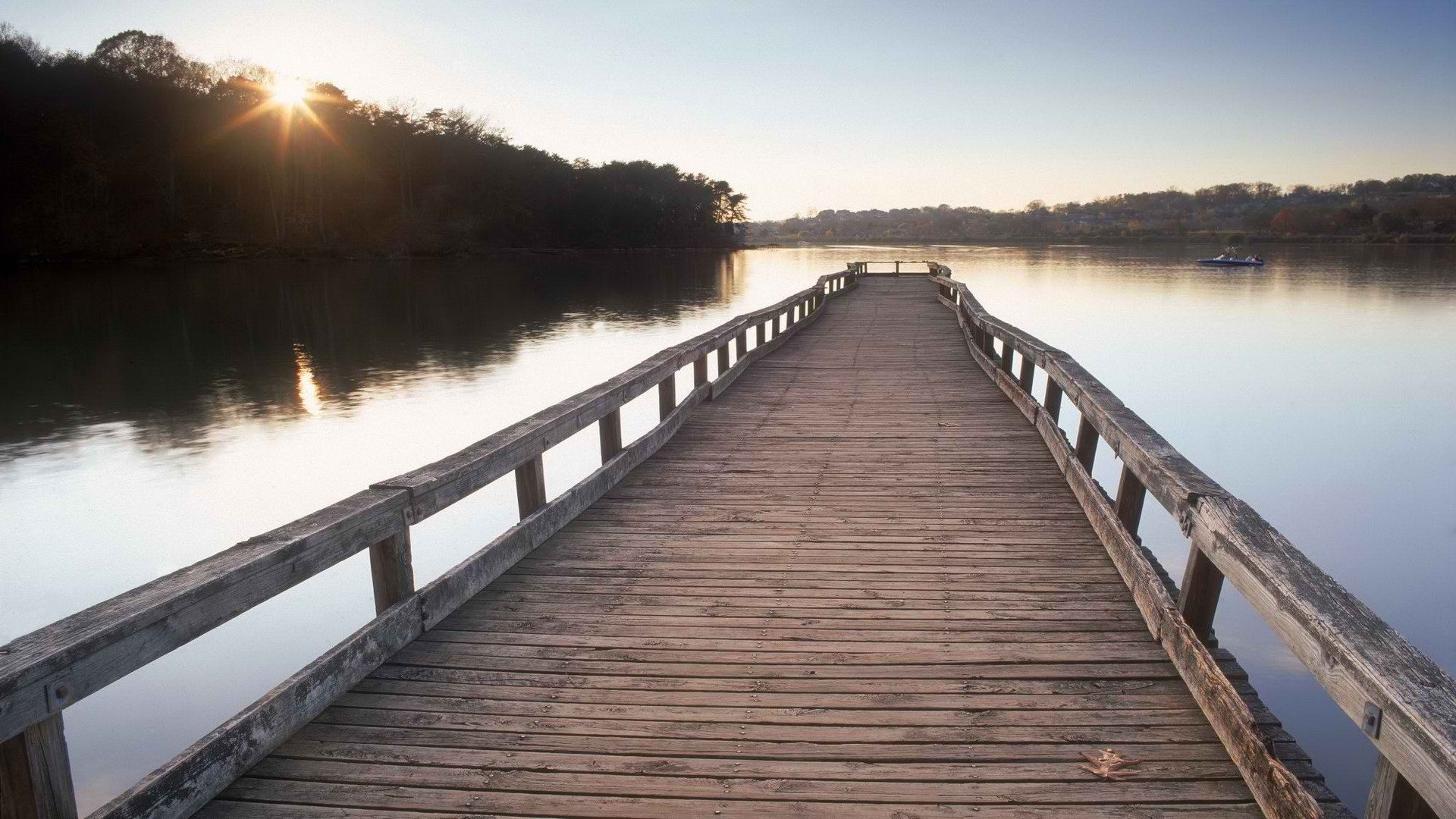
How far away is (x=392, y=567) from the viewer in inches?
131

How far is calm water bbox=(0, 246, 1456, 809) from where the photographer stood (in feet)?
26.3

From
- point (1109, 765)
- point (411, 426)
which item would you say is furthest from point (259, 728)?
point (411, 426)

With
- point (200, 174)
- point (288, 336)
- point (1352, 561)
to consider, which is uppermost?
point (200, 174)

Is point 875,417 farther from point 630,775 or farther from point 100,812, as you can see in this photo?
point 100,812

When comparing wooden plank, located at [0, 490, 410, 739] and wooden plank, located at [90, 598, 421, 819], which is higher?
wooden plank, located at [0, 490, 410, 739]

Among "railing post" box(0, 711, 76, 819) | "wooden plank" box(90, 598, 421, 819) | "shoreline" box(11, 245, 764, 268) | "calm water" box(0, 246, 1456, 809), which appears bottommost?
"calm water" box(0, 246, 1456, 809)

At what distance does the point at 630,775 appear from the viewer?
2566 mm

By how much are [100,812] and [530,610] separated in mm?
1928

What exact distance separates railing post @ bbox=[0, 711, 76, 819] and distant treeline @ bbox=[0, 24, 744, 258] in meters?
76.5

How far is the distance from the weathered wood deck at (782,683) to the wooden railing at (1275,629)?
149mm

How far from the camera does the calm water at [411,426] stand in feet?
26.3

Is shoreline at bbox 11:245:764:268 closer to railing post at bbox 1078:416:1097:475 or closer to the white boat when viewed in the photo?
the white boat

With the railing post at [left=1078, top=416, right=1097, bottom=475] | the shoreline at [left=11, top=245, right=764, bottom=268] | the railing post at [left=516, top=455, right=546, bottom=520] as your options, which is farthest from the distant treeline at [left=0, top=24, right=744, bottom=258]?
the railing post at [left=1078, top=416, right=1097, bottom=475]

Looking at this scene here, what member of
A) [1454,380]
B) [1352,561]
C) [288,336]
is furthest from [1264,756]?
[288,336]
